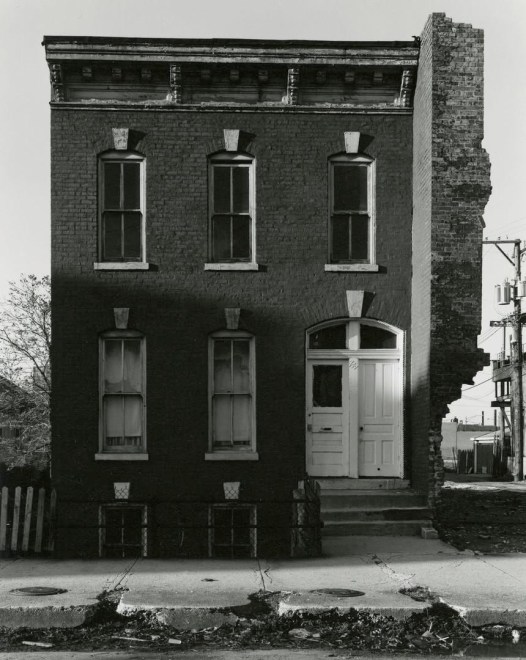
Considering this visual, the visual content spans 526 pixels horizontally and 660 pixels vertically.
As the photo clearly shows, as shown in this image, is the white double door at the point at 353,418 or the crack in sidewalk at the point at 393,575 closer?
the crack in sidewalk at the point at 393,575

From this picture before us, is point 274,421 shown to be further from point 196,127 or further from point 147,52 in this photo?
point 147,52

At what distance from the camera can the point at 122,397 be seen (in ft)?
54.0

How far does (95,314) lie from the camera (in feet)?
53.8

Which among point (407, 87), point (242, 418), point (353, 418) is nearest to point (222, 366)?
point (242, 418)

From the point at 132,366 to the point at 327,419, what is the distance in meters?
3.68

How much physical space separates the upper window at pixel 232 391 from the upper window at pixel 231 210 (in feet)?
5.01

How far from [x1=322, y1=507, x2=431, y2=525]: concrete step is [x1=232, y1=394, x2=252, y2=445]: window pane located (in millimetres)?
2070

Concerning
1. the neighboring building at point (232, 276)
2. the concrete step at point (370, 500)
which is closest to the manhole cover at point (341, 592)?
the concrete step at point (370, 500)

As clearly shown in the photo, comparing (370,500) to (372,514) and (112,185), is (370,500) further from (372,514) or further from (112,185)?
(112,185)

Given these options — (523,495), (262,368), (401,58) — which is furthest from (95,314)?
(523,495)

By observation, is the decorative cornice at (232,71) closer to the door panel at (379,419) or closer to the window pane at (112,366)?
the window pane at (112,366)

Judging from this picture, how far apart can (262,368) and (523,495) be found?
45.2ft

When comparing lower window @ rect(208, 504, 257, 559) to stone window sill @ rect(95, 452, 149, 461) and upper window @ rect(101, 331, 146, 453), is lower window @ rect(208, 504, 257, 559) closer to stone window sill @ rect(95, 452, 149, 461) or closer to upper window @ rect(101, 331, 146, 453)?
stone window sill @ rect(95, 452, 149, 461)

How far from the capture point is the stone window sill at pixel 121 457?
16094 millimetres
